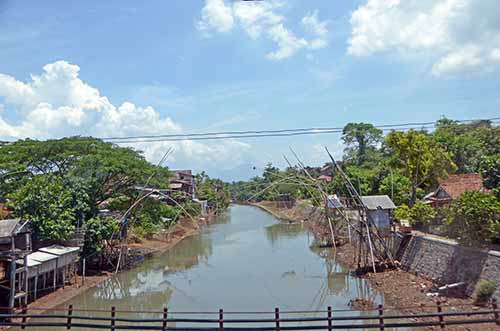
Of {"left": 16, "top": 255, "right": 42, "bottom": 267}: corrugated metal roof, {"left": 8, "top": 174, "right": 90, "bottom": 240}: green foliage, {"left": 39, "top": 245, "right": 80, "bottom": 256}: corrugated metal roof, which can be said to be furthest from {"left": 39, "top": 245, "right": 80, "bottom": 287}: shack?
{"left": 16, "top": 255, "right": 42, "bottom": 267}: corrugated metal roof

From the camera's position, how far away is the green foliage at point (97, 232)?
922 inches

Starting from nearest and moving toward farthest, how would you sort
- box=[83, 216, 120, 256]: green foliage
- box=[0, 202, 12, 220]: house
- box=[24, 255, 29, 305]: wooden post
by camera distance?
box=[24, 255, 29, 305]: wooden post
box=[0, 202, 12, 220]: house
box=[83, 216, 120, 256]: green foliage

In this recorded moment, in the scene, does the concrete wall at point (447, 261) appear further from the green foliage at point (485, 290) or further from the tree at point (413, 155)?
the tree at point (413, 155)

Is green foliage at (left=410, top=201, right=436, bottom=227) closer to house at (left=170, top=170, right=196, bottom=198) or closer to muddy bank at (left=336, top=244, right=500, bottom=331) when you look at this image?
muddy bank at (left=336, top=244, right=500, bottom=331)

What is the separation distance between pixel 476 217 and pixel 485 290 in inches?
107

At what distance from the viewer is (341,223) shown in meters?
33.7

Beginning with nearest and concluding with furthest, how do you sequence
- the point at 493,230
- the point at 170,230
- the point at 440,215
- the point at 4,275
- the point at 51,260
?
1. the point at 493,230
2. the point at 4,275
3. the point at 51,260
4. the point at 440,215
5. the point at 170,230

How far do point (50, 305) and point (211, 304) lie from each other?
709 cm

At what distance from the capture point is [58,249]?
21000 mm

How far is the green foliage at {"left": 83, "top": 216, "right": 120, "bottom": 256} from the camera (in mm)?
23422

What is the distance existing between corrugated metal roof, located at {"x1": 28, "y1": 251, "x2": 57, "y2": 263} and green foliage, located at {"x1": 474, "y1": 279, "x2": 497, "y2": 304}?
59.4ft

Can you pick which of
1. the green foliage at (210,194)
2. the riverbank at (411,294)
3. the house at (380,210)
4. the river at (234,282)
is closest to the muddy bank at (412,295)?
the riverbank at (411,294)

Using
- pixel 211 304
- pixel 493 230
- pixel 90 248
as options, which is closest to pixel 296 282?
pixel 211 304

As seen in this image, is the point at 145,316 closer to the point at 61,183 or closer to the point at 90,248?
the point at 90,248
